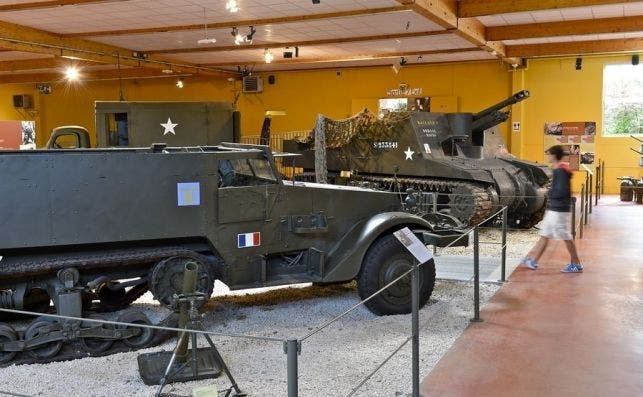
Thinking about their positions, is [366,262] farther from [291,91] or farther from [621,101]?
[291,91]

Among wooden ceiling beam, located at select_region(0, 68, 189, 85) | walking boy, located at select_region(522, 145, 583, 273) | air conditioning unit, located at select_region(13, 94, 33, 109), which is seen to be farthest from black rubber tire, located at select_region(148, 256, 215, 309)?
air conditioning unit, located at select_region(13, 94, 33, 109)

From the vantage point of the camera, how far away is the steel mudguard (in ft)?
23.1

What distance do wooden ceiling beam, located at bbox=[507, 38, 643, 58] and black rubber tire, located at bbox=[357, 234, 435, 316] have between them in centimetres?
1381

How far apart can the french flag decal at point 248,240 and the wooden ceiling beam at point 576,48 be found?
14.7 metres

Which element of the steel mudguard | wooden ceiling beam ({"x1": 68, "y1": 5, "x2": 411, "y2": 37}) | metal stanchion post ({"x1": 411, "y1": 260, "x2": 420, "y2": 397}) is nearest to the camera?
metal stanchion post ({"x1": 411, "y1": 260, "x2": 420, "y2": 397})

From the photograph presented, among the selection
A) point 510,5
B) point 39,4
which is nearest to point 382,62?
point 510,5

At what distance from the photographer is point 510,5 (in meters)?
13.2

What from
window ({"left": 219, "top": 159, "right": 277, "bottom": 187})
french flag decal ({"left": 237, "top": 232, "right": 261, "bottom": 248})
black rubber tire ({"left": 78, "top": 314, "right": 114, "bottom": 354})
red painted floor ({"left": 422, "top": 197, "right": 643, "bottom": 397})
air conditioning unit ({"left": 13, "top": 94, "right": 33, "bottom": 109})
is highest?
Result: air conditioning unit ({"left": 13, "top": 94, "right": 33, "bottom": 109})

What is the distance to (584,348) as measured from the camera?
6.12 meters

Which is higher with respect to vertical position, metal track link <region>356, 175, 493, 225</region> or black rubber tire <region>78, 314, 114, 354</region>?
metal track link <region>356, 175, 493, 225</region>

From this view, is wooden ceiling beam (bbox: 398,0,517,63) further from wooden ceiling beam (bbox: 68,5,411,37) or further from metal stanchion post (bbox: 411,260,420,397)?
metal stanchion post (bbox: 411,260,420,397)

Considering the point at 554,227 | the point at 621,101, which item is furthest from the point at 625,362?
the point at 621,101

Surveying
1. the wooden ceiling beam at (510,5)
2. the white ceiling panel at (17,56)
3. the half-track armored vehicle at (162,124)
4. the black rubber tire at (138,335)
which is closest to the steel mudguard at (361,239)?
the black rubber tire at (138,335)

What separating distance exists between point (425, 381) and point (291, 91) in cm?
2073
